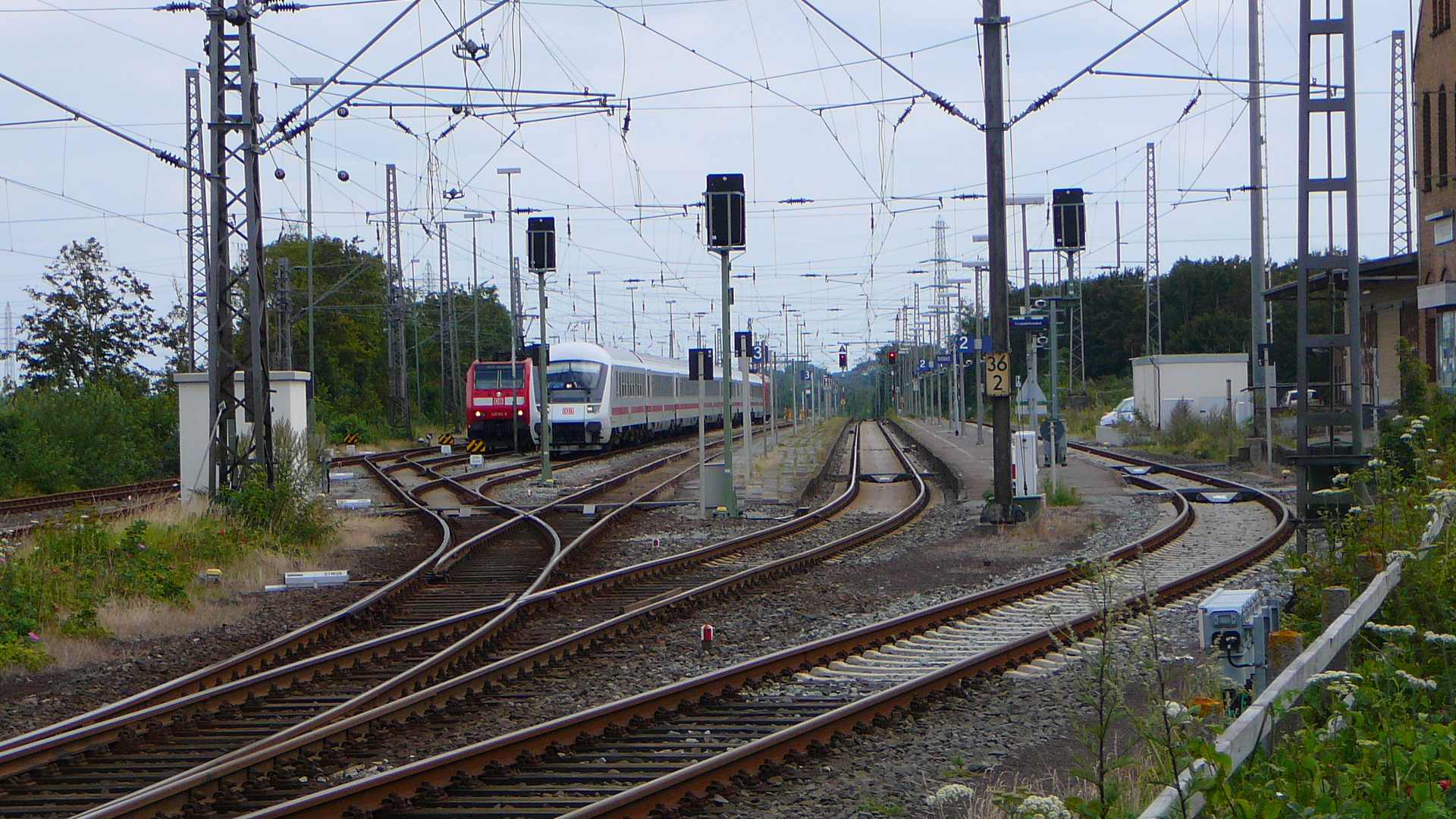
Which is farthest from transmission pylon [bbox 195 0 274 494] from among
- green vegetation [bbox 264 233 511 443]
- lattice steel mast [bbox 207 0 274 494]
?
green vegetation [bbox 264 233 511 443]

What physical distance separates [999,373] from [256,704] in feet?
39.7

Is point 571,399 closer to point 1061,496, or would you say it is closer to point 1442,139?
point 1061,496

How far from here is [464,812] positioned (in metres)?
6.09

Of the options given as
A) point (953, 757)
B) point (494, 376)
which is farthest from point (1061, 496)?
point (494, 376)

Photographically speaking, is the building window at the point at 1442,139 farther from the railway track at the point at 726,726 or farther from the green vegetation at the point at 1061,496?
the railway track at the point at 726,726

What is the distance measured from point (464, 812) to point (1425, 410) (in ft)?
45.4

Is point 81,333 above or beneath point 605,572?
above

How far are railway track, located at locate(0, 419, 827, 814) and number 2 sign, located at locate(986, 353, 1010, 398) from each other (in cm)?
689

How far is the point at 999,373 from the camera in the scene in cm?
1831

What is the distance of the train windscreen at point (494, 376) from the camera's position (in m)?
40.6

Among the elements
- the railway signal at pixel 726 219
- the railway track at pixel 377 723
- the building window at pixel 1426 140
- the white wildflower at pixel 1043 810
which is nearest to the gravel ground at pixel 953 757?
the white wildflower at pixel 1043 810

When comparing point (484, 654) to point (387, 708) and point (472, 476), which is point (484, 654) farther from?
point (472, 476)

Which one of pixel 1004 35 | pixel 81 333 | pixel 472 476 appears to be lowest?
pixel 472 476

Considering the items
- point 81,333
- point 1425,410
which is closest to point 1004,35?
point 1425,410
